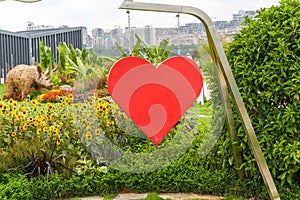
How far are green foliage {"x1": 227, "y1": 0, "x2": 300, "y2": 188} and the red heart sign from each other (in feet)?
1.69

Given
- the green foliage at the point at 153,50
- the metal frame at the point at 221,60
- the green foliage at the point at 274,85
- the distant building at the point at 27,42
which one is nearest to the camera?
the metal frame at the point at 221,60

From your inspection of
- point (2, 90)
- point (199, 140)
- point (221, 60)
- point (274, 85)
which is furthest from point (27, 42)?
point (221, 60)

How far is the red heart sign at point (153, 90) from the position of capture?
10.9ft

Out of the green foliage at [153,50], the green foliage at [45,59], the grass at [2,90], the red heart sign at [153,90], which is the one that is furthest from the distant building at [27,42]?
the red heart sign at [153,90]

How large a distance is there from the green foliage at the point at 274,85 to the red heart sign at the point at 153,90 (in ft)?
1.69

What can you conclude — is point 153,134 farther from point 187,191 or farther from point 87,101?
point 87,101

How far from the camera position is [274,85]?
3545 millimetres

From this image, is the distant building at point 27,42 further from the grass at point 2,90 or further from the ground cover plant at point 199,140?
the ground cover plant at point 199,140

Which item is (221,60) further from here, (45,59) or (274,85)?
(45,59)

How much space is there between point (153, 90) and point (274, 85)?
952mm

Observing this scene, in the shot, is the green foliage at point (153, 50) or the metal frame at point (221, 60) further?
the green foliage at point (153, 50)

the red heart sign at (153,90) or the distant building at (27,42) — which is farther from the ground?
the distant building at (27,42)

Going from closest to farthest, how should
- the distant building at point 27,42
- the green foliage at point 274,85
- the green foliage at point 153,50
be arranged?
the green foliage at point 274,85, the green foliage at point 153,50, the distant building at point 27,42

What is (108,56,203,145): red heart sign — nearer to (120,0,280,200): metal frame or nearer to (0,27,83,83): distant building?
(120,0,280,200): metal frame
